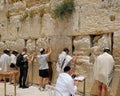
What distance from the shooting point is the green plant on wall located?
11.2m

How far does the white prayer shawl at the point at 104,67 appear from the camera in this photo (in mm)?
9172

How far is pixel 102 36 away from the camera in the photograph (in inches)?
398

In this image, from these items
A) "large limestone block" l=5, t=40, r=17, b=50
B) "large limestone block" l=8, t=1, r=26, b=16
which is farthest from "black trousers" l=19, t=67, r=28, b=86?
"large limestone block" l=8, t=1, r=26, b=16

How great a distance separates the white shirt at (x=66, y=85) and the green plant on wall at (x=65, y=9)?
4629 millimetres

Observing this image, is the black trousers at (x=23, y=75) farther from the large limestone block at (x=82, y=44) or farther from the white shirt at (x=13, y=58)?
A: the large limestone block at (x=82, y=44)

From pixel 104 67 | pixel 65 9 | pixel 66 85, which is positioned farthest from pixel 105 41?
pixel 66 85

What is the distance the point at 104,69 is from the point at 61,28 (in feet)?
9.96

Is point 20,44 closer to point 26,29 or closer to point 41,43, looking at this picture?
point 26,29

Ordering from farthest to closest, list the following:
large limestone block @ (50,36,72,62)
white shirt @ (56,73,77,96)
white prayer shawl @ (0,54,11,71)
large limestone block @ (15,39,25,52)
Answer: large limestone block @ (15,39,25,52) < white prayer shawl @ (0,54,11,71) < large limestone block @ (50,36,72,62) < white shirt @ (56,73,77,96)

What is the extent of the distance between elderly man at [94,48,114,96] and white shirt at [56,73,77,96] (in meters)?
2.43

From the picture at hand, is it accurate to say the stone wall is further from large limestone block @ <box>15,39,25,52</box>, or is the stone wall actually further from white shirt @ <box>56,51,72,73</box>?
white shirt @ <box>56,51,72,73</box>

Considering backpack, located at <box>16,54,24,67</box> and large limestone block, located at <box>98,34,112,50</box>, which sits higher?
large limestone block, located at <box>98,34,112,50</box>

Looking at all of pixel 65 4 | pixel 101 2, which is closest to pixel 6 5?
pixel 65 4

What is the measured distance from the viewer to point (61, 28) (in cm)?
1175
